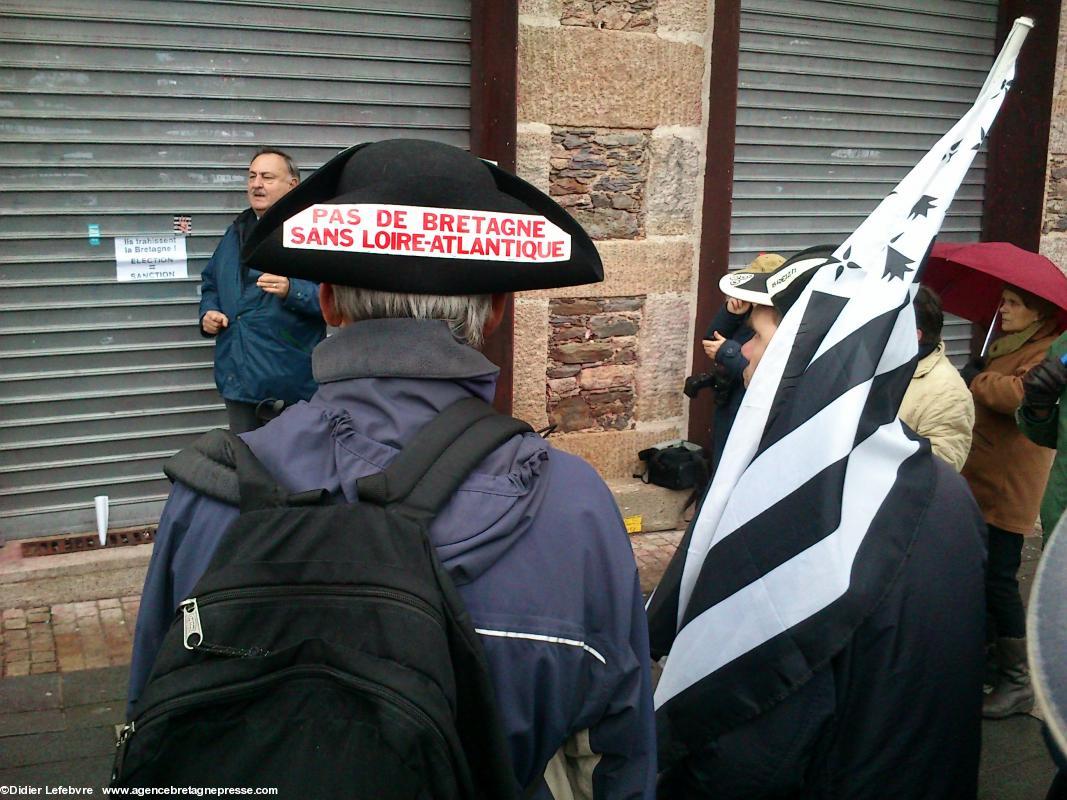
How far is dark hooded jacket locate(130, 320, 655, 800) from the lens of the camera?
1422mm

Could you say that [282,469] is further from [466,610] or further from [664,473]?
[664,473]

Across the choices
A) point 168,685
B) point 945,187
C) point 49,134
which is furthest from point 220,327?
point 168,685

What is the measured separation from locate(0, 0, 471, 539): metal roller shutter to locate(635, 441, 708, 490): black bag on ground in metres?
2.38

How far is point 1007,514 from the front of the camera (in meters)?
4.24

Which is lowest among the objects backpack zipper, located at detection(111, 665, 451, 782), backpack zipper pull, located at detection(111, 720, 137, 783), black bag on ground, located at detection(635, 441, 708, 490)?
black bag on ground, located at detection(635, 441, 708, 490)

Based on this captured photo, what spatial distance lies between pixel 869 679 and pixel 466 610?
33.0 inches

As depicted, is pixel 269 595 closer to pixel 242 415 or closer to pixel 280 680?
pixel 280 680

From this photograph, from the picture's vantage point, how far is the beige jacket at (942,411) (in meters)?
3.67

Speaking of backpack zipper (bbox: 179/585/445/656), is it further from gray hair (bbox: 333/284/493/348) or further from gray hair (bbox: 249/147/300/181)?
gray hair (bbox: 249/147/300/181)

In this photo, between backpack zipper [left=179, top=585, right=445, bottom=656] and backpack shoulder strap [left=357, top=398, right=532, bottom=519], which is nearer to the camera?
backpack zipper [left=179, top=585, right=445, bottom=656]

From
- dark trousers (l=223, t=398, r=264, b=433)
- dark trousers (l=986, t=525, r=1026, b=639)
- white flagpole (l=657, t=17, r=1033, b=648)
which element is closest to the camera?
white flagpole (l=657, t=17, r=1033, b=648)

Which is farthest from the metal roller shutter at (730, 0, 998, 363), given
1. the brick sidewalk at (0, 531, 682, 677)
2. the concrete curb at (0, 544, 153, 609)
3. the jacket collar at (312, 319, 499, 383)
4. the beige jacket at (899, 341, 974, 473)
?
the jacket collar at (312, 319, 499, 383)

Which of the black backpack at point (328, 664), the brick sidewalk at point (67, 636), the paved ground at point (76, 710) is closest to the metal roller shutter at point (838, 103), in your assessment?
the brick sidewalk at point (67, 636)

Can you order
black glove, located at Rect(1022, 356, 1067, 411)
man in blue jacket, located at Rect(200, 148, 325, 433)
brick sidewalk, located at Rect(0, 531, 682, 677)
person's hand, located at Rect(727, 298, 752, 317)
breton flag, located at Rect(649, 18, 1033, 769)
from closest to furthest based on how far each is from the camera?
1. breton flag, located at Rect(649, 18, 1033, 769)
2. black glove, located at Rect(1022, 356, 1067, 411)
3. brick sidewalk, located at Rect(0, 531, 682, 677)
4. man in blue jacket, located at Rect(200, 148, 325, 433)
5. person's hand, located at Rect(727, 298, 752, 317)
